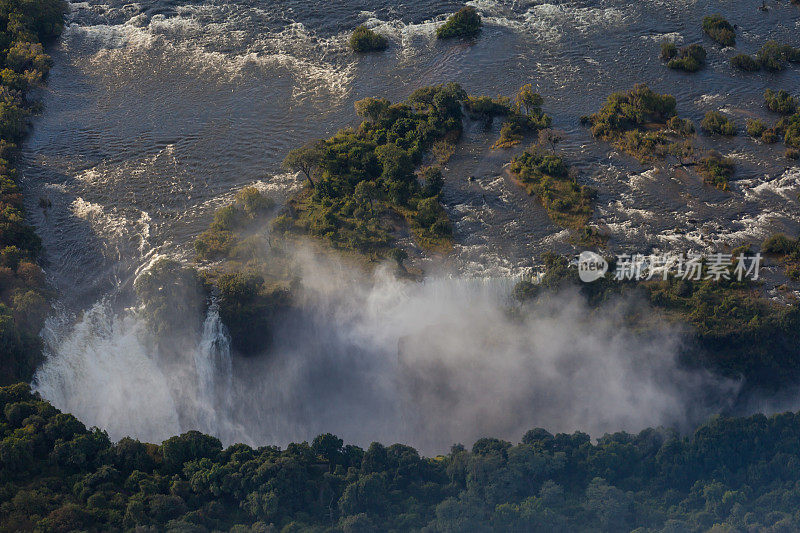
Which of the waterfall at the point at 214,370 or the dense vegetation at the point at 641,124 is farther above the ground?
the dense vegetation at the point at 641,124

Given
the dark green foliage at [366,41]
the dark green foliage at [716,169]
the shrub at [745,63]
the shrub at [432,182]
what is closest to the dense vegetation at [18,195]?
the shrub at [432,182]

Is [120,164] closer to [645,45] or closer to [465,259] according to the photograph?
[465,259]

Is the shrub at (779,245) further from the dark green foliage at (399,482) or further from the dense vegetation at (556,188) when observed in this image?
the dark green foliage at (399,482)

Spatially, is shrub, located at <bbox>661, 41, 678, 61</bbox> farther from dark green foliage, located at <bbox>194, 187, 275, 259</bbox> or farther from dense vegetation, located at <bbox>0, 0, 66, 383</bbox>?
dense vegetation, located at <bbox>0, 0, 66, 383</bbox>

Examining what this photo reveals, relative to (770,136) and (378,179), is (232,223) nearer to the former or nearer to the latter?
(378,179)

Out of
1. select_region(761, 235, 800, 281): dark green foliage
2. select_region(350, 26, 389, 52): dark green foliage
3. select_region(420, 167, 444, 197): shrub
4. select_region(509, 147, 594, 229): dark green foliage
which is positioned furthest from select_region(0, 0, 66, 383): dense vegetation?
select_region(761, 235, 800, 281): dark green foliage

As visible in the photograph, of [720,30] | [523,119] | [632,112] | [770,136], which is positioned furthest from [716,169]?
[720,30]

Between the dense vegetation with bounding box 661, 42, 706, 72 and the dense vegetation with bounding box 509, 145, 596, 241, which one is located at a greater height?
the dense vegetation with bounding box 661, 42, 706, 72
